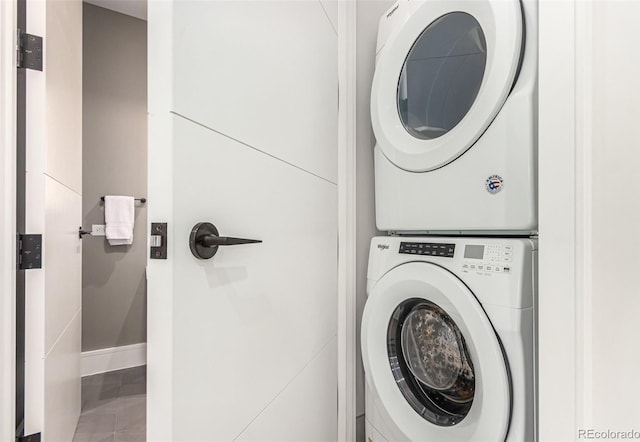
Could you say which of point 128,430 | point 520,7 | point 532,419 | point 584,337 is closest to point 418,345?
point 532,419

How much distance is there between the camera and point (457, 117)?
1123mm

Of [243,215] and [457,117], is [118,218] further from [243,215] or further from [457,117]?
[457,117]

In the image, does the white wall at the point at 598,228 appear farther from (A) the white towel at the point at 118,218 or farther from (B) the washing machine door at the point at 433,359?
(A) the white towel at the point at 118,218

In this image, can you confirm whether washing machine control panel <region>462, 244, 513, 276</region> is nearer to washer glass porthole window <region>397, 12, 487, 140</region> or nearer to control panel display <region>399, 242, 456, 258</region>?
control panel display <region>399, 242, 456, 258</region>

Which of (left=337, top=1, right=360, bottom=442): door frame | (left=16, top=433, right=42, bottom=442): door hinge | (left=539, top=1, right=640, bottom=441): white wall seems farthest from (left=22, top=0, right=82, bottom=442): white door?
(left=539, top=1, right=640, bottom=441): white wall

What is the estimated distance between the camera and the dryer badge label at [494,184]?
97cm

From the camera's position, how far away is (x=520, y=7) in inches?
37.6

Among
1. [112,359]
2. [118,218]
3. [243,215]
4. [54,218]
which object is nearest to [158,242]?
[243,215]

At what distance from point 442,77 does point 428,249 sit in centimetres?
54

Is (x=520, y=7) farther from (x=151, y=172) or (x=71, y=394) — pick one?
(x=71, y=394)

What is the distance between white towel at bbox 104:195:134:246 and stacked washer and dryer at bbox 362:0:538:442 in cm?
223

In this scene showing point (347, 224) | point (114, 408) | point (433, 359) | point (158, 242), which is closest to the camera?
point (158, 242)

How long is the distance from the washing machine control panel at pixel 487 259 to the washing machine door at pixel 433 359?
0.19 ft

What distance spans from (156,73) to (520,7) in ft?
2.91
